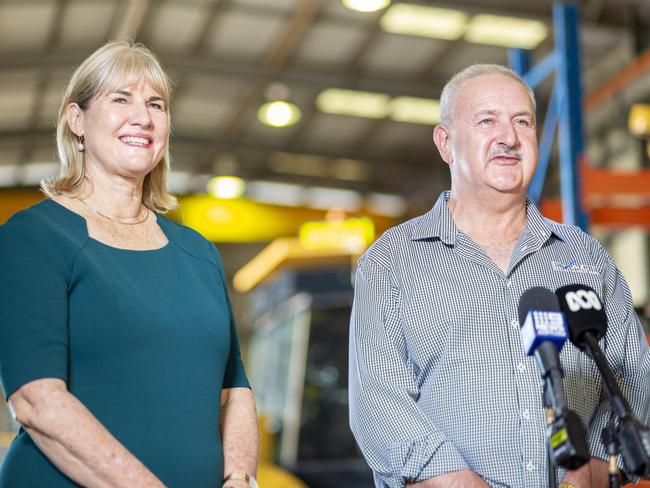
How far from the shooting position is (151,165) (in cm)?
209

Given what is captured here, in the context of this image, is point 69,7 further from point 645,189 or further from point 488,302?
point 488,302

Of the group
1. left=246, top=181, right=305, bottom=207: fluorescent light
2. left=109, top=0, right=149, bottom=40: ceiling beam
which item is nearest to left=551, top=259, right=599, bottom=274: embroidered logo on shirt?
left=109, top=0, right=149, bottom=40: ceiling beam

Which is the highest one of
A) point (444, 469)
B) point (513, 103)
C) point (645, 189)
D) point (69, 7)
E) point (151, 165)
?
point (69, 7)

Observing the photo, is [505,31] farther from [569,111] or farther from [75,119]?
[75,119]

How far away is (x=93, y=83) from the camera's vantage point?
6.77ft

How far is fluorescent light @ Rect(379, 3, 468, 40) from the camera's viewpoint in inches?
465

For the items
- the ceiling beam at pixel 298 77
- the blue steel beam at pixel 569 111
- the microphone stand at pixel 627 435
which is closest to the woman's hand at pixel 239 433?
the microphone stand at pixel 627 435

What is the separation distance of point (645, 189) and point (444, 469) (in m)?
5.03

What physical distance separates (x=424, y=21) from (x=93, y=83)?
1050 cm

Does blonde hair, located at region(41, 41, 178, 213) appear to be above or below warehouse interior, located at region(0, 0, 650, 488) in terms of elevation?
below

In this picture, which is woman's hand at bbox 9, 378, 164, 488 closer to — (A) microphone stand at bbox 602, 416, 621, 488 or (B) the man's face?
(A) microphone stand at bbox 602, 416, 621, 488

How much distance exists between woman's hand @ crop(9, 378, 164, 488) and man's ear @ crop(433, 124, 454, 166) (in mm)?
1225

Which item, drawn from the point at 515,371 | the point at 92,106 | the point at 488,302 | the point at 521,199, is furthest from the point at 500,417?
the point at 92,106

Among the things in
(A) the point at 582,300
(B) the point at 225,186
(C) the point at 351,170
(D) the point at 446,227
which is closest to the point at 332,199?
(C) the point at 351,170
